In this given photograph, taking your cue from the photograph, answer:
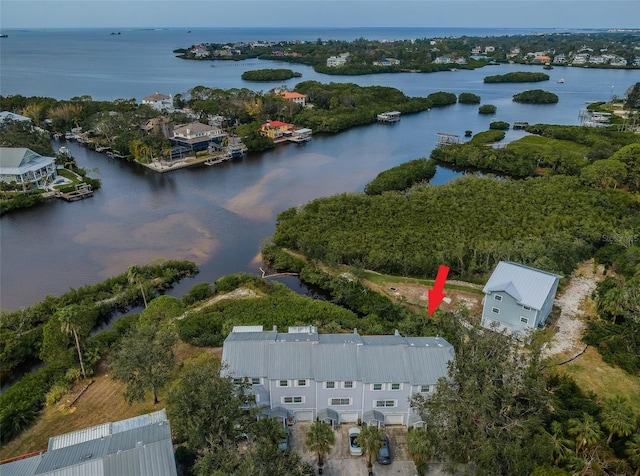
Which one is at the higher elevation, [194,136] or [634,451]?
[194,136]

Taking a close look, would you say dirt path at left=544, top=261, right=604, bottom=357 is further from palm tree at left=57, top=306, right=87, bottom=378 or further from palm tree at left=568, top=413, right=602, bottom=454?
palm tree at left=57, top=306, right=87, bottom=378

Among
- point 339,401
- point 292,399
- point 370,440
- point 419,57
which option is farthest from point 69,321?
point 419,57

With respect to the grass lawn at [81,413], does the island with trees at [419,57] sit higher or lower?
higher

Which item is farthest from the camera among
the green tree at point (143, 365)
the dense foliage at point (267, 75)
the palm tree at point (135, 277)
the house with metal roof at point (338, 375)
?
the dense foliage at point (267, 75)

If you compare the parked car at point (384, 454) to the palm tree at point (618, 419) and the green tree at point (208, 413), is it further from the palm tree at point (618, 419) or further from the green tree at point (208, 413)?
the palm tree at point (618, 419)

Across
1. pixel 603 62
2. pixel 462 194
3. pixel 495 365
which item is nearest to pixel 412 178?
pixel 462 194

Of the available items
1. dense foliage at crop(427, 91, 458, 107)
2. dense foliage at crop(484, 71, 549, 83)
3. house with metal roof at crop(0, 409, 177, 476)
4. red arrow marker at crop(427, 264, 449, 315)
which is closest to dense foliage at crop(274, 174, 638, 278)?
red arrow marker at crop(427, 264, 449, 315)

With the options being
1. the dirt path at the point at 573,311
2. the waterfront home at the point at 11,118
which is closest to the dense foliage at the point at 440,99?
the dirt path at the point at 573,311

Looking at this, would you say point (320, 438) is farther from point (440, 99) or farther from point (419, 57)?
point (419, 57)
